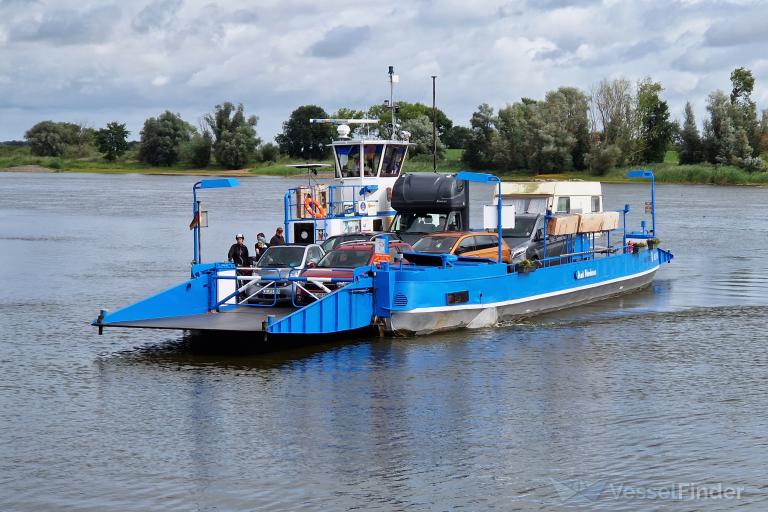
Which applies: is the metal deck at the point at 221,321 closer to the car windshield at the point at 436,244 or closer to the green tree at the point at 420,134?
the car windshield at the point at 436,244

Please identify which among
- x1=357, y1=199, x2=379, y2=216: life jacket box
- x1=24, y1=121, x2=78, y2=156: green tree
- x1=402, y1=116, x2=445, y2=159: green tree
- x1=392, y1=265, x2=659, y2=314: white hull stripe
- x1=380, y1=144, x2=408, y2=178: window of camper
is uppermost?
x1=24, y1=121, x2=78, y2=156: green tree

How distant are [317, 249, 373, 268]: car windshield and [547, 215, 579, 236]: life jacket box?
6.12 meters

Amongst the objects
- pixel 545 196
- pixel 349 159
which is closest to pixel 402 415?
pixel 545 196

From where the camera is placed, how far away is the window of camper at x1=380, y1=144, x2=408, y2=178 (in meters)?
30.1

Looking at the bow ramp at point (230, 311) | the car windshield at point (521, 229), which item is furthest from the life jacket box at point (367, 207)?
the bow ramp at point (230, 311)

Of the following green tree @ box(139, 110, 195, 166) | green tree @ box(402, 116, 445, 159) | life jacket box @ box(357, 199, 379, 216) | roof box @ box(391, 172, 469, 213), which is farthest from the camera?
green tree @ box(139, 110, 195, 166)

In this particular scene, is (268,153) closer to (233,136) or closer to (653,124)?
(233,136)

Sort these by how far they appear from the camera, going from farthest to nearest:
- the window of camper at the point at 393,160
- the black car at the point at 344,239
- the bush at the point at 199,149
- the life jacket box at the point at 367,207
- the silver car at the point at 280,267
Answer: the bush at the point at 199,149 < the window of camper at the point at 393,160 < the life jacket box at the point at 367,207 < the black car at the point at 344,239 < the silver car at the point at 280,267

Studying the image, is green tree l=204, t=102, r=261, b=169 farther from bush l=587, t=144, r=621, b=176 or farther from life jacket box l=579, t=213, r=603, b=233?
life jacket box l=579, t=213, r=603, b=233

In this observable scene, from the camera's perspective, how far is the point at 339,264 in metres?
22.2

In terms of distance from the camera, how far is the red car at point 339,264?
2100 centimetres

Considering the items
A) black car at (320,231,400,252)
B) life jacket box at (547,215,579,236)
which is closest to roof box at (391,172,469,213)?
black car at (320,231,400,252)

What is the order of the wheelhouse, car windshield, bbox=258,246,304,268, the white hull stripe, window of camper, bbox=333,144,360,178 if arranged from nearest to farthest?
the white hull stripe
car windshield, bbox=258,246,304,268
the wheelhouse
window of camper, bbox=333,144,360,178

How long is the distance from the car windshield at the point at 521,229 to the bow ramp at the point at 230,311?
23.4 ft
